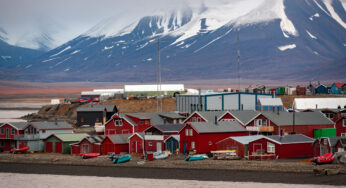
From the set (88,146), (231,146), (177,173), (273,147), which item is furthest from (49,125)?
(273,147)

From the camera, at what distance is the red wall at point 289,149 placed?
5459 centimetres

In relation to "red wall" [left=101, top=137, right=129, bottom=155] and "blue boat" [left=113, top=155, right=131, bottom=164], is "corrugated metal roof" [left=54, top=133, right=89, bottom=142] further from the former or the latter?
"blue boat" [left=113, top=155, right=131, bottom=164]

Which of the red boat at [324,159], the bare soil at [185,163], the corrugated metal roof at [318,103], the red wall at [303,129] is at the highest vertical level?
the corrugated metal roof at [318,103]

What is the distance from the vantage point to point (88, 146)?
6388 cm

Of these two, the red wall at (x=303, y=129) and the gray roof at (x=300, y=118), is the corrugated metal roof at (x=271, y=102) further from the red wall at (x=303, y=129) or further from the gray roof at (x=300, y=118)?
the red wall at (x=303, y=129)

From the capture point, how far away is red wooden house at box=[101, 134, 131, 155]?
6253 centimetres

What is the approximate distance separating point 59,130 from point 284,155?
26272mm

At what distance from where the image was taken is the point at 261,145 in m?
55.1

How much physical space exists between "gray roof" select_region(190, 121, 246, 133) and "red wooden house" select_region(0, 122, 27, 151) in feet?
63.5

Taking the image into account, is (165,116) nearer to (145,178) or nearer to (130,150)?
(130,150)

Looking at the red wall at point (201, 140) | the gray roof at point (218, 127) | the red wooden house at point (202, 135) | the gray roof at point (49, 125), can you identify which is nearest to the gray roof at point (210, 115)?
the gray roof at point (218, 127)

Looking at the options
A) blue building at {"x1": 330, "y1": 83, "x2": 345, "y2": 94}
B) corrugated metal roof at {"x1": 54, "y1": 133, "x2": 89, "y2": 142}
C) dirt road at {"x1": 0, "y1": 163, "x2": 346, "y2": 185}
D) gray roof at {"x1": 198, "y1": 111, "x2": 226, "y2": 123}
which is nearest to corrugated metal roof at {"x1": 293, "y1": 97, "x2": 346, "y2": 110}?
gray roof at {"x1": 198, "y1": 111, "x2": 226, "y2": 123}

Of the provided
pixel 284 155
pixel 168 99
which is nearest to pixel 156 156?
pixel 284 155

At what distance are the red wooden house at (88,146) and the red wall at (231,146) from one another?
1201cm
